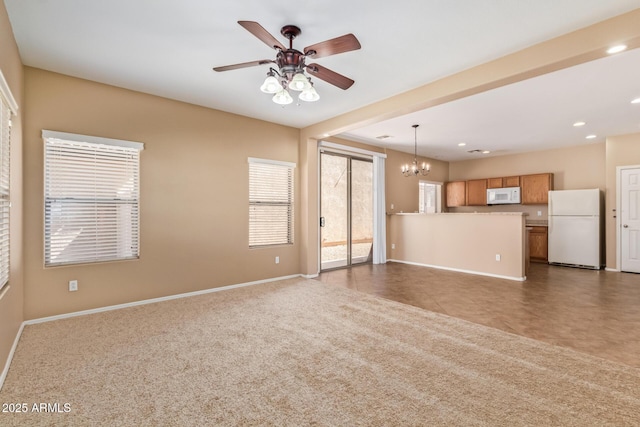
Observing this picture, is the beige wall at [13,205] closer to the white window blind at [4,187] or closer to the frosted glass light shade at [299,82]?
the white window blind at [4,187]

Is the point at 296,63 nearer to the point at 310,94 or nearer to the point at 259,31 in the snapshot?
the point at 310,94

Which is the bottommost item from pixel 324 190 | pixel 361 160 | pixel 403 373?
pixel 403 373

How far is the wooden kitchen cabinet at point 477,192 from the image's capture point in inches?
330

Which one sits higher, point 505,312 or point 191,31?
point 191,31

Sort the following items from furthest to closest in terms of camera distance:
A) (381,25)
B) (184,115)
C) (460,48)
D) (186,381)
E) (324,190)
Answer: (324,190) < (184,115) < (460,48) < (381,25) < (186,381)

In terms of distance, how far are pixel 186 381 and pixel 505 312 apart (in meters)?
3.51

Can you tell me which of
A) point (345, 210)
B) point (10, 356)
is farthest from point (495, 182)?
point (10, 356)

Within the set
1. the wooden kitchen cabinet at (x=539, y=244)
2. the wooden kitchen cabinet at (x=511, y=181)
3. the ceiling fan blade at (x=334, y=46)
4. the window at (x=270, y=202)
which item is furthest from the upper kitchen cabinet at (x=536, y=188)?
the ceiling fan blade at (x=334, y=46)

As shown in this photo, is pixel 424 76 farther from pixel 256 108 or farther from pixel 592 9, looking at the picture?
pixel 256 108

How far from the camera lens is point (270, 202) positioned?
5.33 metres

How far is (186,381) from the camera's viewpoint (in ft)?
7.17

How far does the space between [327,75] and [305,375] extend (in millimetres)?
2449

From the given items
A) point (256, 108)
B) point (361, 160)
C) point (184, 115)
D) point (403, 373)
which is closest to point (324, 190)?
point (361, 160)

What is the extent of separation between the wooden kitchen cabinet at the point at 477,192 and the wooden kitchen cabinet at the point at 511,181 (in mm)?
486
